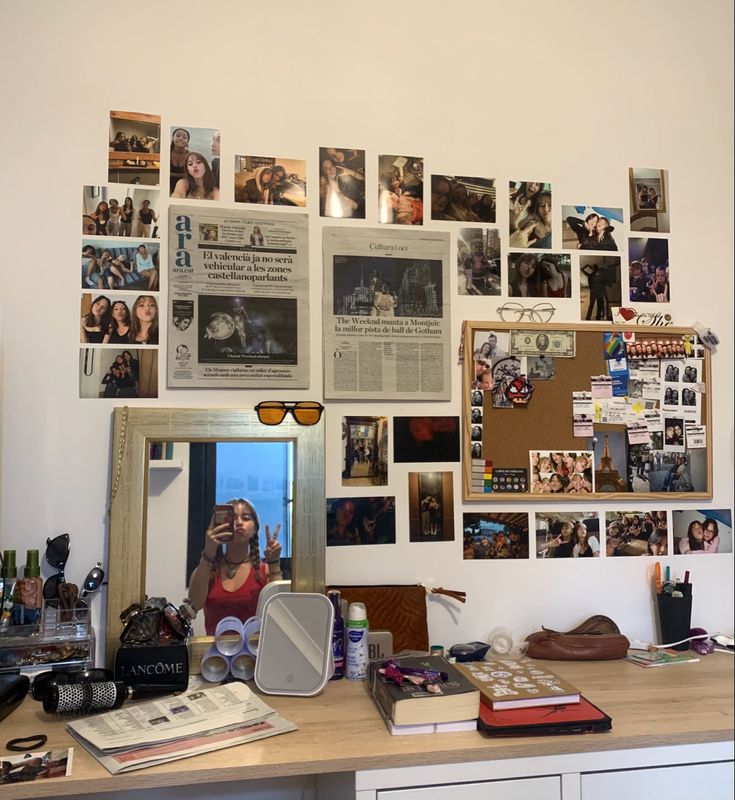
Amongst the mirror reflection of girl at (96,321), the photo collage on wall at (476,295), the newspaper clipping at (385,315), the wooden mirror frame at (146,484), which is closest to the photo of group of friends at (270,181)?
the photo collage on wall at (476,295)

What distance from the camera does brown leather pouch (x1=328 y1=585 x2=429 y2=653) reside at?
1.61 metres

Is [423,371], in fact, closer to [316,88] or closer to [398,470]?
[398,470]

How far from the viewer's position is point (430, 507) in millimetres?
1697

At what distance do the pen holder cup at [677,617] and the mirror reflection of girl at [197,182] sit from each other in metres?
1.43

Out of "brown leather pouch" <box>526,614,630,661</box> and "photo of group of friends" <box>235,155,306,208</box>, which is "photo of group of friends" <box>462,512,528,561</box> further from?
"photo of group of friends" <box>235,155,306,208</box>

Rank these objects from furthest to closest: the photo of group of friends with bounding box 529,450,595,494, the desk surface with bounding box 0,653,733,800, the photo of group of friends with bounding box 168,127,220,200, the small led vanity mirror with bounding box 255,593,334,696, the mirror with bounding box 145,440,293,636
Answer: the photo of group of friends with bounding box 529,450,595,494
the photo of group of friends with bounding box 168,127,220,200
the mirror with bounding box 145,440,293,636
the small led vanity mirror with bounding box 255,593,334,696
the desk surface with bounding box 0,653,733,800

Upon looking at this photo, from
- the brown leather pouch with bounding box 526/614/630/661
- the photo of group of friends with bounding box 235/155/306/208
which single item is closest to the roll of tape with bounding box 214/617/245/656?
the brown leather pouch with bounding box 526/614/630/661

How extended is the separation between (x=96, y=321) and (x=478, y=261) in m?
0.90

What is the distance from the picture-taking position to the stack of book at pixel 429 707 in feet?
3.97

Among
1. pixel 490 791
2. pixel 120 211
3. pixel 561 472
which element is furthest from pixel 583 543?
pixel 120 211

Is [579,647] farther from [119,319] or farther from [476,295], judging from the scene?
[119,319]

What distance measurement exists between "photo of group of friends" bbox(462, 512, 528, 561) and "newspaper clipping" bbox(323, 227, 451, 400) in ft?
1.00

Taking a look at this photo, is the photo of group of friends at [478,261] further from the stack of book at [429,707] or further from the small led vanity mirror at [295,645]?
the stack of book at [429,707]

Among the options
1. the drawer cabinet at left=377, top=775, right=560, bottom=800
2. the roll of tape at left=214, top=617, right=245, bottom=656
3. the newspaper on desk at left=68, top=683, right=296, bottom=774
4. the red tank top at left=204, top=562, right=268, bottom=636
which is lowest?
the drawer cabinet at left=377, top=775, right=560, bottom=800
